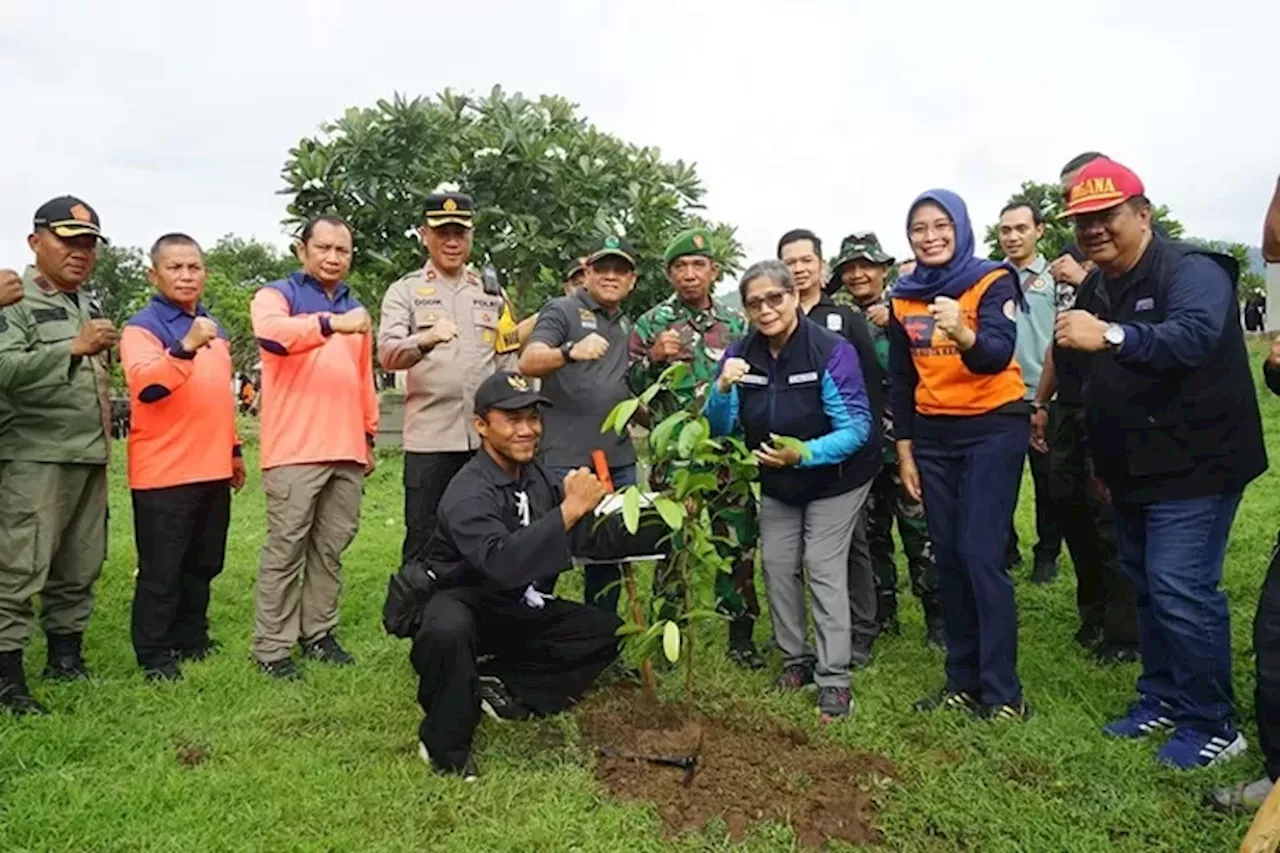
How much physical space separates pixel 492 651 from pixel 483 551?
67 centimetres

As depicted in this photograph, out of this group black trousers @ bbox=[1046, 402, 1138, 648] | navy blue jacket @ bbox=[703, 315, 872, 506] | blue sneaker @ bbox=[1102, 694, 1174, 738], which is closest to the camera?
blue sneaker @ bbox=[1102, 694, 1174, 738]

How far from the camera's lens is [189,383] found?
191 inches

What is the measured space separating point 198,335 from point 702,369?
237 centimetres

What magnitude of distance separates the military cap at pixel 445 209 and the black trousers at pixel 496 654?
2080mm

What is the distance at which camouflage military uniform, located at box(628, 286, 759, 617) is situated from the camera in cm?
467

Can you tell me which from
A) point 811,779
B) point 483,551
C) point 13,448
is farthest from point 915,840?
point 13,448

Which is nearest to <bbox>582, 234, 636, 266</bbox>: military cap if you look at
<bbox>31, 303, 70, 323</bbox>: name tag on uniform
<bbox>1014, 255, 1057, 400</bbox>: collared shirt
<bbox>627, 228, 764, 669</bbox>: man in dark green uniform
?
<bbox>627, 228, 764, 669</bbox>: man in dark green uniform

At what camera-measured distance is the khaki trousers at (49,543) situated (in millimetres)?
4262

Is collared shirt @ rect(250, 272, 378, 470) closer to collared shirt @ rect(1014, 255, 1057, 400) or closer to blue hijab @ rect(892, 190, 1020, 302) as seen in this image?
blue hijab @ rect(892, 190, 1020, 302)

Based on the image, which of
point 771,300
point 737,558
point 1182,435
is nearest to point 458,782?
point 737,558

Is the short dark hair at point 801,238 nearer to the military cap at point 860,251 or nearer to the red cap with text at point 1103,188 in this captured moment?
the military cap at point 860,251

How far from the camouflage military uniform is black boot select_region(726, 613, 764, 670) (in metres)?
0.06

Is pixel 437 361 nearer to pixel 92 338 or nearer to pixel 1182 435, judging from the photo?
pixel 92 338

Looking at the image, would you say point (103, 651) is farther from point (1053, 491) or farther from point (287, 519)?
point (1053, 491)
